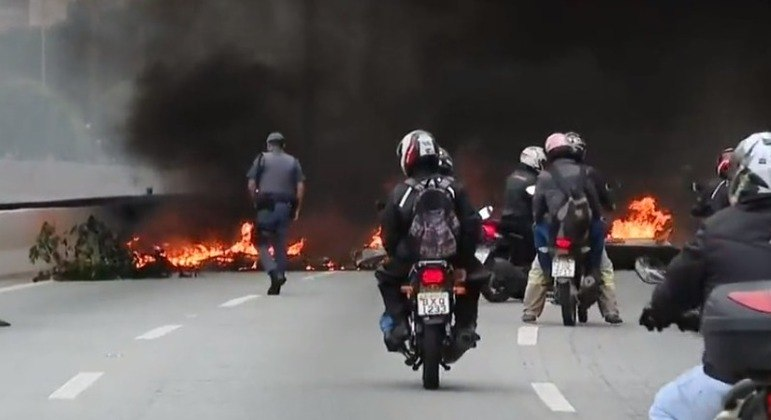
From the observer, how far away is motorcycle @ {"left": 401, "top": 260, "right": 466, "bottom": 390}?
11.8 metres

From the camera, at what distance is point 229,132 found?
3569 centimetres

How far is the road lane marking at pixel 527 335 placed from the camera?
15.4 metres

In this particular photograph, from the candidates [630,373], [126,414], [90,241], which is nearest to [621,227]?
[90,241]

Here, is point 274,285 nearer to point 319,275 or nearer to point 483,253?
point 483,253

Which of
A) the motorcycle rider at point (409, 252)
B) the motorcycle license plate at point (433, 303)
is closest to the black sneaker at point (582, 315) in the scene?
the motorcycle rider at point (409, 252)

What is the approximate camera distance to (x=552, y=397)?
11.8 m

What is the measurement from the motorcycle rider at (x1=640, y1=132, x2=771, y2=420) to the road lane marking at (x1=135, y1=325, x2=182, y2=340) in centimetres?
992

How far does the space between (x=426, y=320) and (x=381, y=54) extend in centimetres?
2597

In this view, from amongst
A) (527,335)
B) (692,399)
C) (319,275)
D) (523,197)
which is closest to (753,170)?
(692,399)

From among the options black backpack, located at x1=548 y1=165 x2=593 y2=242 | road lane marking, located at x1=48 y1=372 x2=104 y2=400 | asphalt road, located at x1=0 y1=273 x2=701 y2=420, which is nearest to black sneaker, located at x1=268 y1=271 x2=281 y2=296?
asphalt road, located at x1=0 y1=273 x2=701 y2=420

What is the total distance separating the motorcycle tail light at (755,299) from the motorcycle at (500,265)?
13661mm

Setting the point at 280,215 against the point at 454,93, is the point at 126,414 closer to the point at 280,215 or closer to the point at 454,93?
the point at 280,215

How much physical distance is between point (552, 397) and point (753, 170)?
593 centimetres

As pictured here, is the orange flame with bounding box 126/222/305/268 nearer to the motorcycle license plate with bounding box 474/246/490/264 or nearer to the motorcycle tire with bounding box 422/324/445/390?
Answer: the motorcycle license plate with bounding box 474/246/490/264
